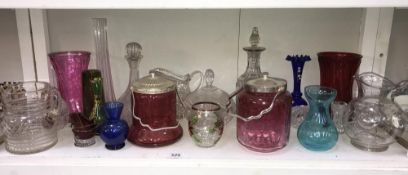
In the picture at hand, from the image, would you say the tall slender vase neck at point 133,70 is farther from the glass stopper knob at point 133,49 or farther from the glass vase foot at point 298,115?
the glass vase foot at point 298,115

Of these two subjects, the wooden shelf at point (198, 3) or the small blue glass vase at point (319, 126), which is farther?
the small blue glass vase at point (319, 126)

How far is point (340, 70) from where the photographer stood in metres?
0.89

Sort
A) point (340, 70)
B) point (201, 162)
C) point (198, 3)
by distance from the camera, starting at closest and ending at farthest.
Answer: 1. point (198, 3)
2. point (201, 162)
3. point (340, 70)

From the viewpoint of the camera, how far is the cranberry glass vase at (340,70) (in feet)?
2.89

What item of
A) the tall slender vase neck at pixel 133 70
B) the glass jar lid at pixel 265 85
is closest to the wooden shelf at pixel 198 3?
the glass jar lid at pixel 265 85

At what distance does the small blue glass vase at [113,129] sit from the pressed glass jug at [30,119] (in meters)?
0.13

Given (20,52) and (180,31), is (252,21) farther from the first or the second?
(20,52)

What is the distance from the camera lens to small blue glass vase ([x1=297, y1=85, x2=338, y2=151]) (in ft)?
2.60

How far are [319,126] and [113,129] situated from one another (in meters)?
0.46

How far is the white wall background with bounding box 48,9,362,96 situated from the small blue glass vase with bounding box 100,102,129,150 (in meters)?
0.24

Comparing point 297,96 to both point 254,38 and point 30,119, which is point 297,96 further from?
point 30,119

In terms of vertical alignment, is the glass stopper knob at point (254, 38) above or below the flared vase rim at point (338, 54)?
above

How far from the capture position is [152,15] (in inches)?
37.6

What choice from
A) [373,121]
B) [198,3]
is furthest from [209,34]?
[373,121]
